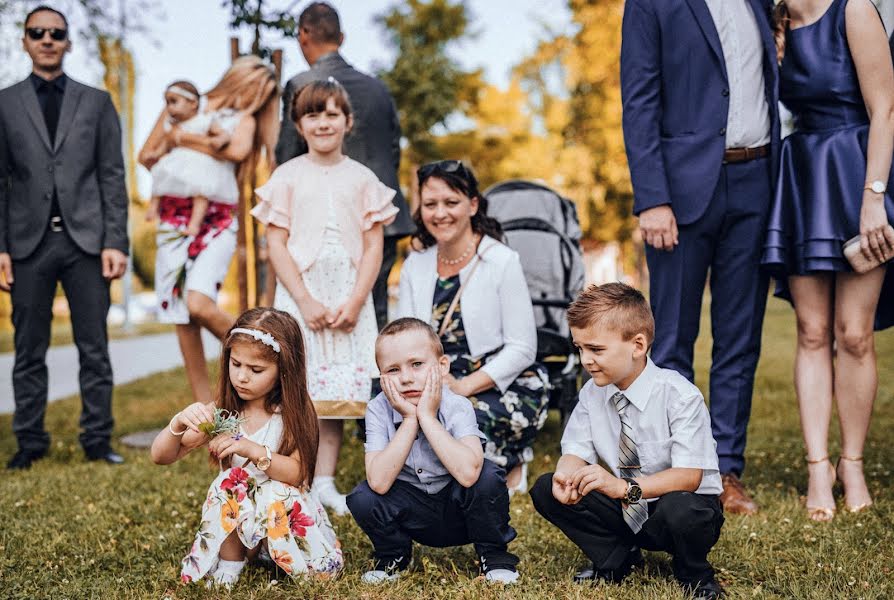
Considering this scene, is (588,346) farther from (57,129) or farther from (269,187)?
(57,129)

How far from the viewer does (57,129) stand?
461 cm

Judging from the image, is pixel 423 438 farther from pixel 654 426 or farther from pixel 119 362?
pixel 119 362

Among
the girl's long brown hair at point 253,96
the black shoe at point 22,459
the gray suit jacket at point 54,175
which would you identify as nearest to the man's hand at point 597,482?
the girl's long brown hair at point 253,96

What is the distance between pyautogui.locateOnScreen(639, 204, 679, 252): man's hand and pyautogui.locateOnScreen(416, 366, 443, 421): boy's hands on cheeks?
1.17 meters

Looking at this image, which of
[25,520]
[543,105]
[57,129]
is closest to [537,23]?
[543,105]

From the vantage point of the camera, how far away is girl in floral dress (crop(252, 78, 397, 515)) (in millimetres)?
3656

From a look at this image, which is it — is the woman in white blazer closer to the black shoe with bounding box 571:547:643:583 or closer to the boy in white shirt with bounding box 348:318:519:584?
the boy in white shirt with bounding box 348:318:519:584

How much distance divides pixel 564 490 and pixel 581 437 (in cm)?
26

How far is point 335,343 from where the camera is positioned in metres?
3.72

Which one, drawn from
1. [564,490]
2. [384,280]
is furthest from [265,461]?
[384,280]

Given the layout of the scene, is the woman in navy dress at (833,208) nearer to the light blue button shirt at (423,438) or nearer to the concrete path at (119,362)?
the light blue button shirt at (423,438)

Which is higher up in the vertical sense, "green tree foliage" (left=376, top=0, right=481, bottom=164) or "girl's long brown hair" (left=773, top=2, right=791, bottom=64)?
"green tree foliage" (left=376, top=0, right=481, bottom=164)

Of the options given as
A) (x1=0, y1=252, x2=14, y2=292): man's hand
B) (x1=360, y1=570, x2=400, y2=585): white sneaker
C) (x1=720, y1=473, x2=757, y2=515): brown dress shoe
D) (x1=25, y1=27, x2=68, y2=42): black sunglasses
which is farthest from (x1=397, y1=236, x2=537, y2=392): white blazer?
(x1=25, y1=27, x2=68, y2=42): black sunglasses

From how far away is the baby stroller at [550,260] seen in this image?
15.0 feet
